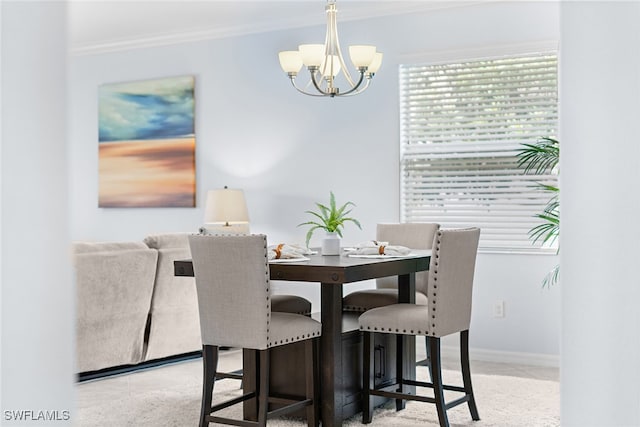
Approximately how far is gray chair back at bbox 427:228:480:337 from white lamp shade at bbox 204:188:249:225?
269 cm

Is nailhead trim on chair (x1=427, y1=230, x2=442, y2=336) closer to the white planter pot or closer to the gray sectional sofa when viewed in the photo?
the white planter pot

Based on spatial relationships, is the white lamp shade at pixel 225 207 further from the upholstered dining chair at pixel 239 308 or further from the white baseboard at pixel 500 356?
the upholstered dining chair at pixel 239 308

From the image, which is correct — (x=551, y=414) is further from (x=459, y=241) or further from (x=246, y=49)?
(x=246, y=49)

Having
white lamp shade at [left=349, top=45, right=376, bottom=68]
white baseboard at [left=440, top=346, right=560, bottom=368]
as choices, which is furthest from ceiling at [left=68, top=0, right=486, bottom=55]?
white baseboard at [left=440, top=346, right=560, bottom=368]

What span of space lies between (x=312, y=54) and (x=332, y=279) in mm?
1438

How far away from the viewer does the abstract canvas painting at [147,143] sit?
6.69 m

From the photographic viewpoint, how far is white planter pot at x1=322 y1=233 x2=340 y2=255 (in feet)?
13.2

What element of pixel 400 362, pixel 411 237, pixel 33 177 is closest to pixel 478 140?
pixel 411 237

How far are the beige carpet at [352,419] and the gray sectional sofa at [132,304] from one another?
9.2 inches

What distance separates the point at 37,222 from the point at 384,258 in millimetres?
2712

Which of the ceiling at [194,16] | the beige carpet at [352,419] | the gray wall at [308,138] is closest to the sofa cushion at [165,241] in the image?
the beige carpet at [352,419]

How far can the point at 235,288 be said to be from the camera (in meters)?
3.33

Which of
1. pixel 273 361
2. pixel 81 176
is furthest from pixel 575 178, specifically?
pixel 81 176

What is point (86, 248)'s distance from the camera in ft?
14.9
